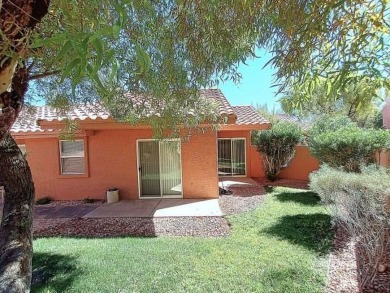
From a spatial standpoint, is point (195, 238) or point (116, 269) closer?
point (116, 269)

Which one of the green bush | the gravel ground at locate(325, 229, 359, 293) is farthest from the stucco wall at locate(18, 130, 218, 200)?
the gravel ground at locate(325, 229, 359, 293)

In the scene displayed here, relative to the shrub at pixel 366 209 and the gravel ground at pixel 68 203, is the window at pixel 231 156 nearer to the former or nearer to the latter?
the gravel ground at pixel 68 203

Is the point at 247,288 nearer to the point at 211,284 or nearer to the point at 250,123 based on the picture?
the point at 211,284

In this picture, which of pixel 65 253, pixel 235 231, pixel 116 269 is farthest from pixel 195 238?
pixel 65 253

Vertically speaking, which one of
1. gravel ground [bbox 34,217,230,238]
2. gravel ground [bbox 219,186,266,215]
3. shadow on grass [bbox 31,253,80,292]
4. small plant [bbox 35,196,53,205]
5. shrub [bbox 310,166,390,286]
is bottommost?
shadow on grass [bbox 31,253,80,292]

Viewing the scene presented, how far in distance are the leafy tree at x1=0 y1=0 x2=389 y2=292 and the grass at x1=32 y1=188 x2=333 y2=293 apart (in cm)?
218

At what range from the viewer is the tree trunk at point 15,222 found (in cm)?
286

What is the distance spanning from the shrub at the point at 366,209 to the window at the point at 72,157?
32.8 ft

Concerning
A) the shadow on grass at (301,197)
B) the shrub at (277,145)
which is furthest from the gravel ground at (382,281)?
the shrub at (277,145)

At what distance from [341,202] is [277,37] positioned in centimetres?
515

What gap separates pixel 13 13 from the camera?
1.84m

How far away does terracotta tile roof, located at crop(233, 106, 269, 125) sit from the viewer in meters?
13.9

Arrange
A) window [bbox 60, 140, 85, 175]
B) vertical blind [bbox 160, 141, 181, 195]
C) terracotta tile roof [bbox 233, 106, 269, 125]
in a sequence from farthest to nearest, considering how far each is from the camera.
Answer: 1. terracotta tile roof [bbox 233, 106, 269, 125]
2. window [bbox 60, 140, 85, 175]
3. vertical blind [bbox 160, 141, 181, 195]

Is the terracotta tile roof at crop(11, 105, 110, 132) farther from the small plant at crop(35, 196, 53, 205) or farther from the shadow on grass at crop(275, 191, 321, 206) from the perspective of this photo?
the shadow on grass at crop(275, 191, 321, 206)
